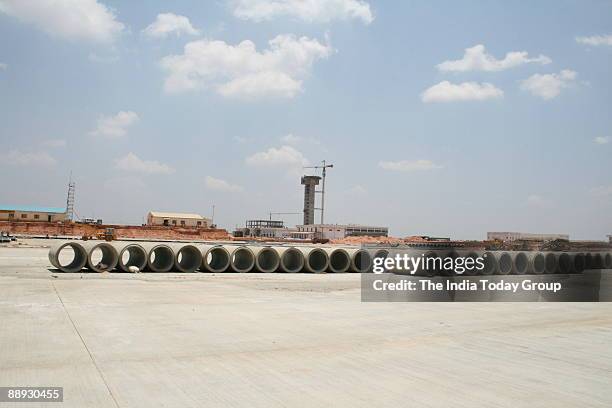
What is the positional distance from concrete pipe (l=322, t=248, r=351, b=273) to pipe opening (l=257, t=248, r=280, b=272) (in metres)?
3.05

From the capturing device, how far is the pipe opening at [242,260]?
953 inches

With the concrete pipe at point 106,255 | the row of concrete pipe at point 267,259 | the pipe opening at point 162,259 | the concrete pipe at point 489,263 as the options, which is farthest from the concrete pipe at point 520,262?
the concrete pipe at point 106,255

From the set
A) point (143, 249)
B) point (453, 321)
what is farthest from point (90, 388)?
point (143, 249)

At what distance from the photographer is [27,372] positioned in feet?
21.5

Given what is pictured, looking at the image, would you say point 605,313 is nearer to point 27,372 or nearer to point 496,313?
point 496,313

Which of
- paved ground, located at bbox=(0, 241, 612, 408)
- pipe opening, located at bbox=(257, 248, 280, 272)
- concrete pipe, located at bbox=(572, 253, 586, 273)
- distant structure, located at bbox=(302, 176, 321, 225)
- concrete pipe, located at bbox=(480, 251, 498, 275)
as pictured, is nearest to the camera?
paved ground, located at bbox=(0, 241, 612, 408)

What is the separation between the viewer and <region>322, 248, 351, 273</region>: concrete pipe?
2678 cm

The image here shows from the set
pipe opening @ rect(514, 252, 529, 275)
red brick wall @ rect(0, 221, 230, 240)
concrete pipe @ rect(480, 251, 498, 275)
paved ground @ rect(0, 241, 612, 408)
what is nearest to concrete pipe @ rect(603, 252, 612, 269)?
pipe opening @ rect(514, 252, 529, 275)

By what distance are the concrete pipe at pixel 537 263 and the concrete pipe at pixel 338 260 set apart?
10.5 meters

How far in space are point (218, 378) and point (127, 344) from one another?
2.45 meters

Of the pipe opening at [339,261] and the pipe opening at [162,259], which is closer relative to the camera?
the pipe opening at [162,259]

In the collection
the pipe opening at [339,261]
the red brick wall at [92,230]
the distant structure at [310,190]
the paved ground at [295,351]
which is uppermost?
the distant structure at [310,190]

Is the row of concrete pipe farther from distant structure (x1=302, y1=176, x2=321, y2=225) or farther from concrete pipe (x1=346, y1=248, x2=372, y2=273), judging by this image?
distant structure (x1=302, y1=176, x2=321, y2=225)

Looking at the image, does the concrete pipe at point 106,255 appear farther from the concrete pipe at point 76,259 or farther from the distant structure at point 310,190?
the distant structure at point 310,190
